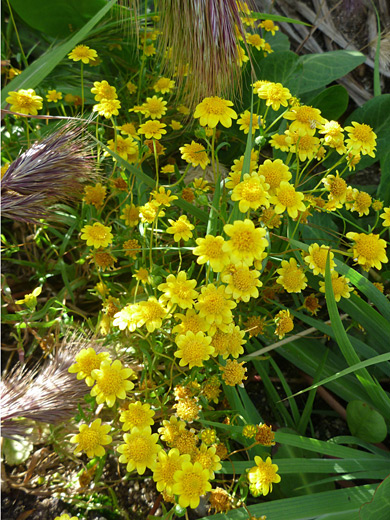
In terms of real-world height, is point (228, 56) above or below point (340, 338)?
above

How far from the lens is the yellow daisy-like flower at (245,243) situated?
819mm

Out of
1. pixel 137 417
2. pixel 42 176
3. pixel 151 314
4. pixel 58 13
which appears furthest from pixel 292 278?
pixel 58 13

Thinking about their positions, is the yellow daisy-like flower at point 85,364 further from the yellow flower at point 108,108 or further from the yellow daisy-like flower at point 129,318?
the yellow flower at point 108,108

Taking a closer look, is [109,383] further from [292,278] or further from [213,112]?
[213,112]

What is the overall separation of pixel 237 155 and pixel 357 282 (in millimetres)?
642

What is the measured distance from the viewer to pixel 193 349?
85 centimetres

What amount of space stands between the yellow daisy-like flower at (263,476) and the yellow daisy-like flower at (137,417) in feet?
0.63

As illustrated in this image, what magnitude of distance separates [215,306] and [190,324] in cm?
6

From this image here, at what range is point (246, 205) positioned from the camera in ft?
2.83

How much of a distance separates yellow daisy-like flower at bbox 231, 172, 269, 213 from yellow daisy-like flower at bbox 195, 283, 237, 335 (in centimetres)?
16

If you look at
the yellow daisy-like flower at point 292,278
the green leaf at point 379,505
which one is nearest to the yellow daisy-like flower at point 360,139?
the yellow daisy-like flower at point 292,278

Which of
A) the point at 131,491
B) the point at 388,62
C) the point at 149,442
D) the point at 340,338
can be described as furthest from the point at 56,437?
the point at 388,62

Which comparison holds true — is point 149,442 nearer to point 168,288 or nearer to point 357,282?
point 168,288

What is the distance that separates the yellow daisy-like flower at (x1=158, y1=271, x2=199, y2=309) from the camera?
879mm
